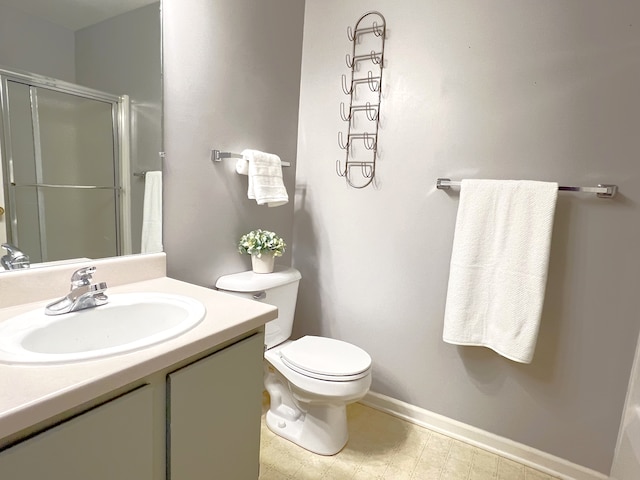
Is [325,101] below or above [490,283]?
above

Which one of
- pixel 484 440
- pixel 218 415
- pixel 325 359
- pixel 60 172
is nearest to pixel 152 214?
pixel 60 172

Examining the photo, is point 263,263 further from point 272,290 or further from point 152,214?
point 152,214

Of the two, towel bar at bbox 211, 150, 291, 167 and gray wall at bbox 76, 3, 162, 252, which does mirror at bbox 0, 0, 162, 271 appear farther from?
towel bar at bbox 211, 150, 291, 167

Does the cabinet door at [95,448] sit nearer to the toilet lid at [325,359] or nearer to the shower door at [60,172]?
the shower door at [60,172]

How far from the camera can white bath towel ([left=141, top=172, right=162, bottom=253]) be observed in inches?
53.8

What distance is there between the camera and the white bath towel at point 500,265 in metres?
1.42

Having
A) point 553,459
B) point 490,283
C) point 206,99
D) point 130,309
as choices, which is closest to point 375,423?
point 553,459

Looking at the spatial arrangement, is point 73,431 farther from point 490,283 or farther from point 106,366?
point 490,283

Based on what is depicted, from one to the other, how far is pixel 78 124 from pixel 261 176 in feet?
2.35

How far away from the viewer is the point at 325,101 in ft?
6.41

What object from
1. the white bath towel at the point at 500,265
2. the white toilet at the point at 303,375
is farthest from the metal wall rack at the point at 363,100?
the white toilet at the point at 303,375

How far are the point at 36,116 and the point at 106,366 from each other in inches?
31.3

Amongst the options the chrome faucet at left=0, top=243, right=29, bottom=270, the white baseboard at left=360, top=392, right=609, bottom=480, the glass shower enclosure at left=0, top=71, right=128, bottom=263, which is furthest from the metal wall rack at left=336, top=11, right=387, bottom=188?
the chrome faucet at left=0, top=243, right=29, bottom=270

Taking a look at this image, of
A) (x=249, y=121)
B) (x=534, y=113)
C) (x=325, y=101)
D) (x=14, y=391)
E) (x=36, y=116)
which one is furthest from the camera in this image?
(x=325, y=101)
